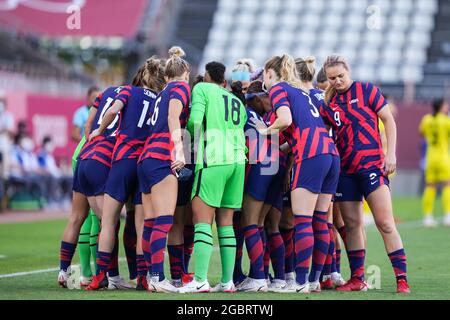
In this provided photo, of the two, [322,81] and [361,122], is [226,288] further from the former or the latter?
[322,81]

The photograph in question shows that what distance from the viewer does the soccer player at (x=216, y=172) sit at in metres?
8.95

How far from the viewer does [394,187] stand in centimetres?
2922

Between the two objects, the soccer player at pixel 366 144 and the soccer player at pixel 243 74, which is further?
the soccer player at pixel 243 74

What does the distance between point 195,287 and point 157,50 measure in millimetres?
19835

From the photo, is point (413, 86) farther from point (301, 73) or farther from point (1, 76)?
point (301, 73)

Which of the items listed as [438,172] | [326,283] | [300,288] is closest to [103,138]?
[300,288]

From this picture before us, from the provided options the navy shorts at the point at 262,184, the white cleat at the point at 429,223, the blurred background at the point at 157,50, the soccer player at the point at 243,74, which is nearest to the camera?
the navy shorts at the point at 262,184

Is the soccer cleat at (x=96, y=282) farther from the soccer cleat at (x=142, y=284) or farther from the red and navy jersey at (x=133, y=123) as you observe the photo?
the red and navy jersey at (x=133, y=123)

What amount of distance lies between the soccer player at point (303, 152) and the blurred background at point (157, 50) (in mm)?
11025

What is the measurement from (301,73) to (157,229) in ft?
6.34

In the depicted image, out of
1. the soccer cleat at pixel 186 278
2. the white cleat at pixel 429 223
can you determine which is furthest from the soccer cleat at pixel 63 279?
the white cleat at pixel 429 223

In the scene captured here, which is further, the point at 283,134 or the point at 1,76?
the point at 1,76
